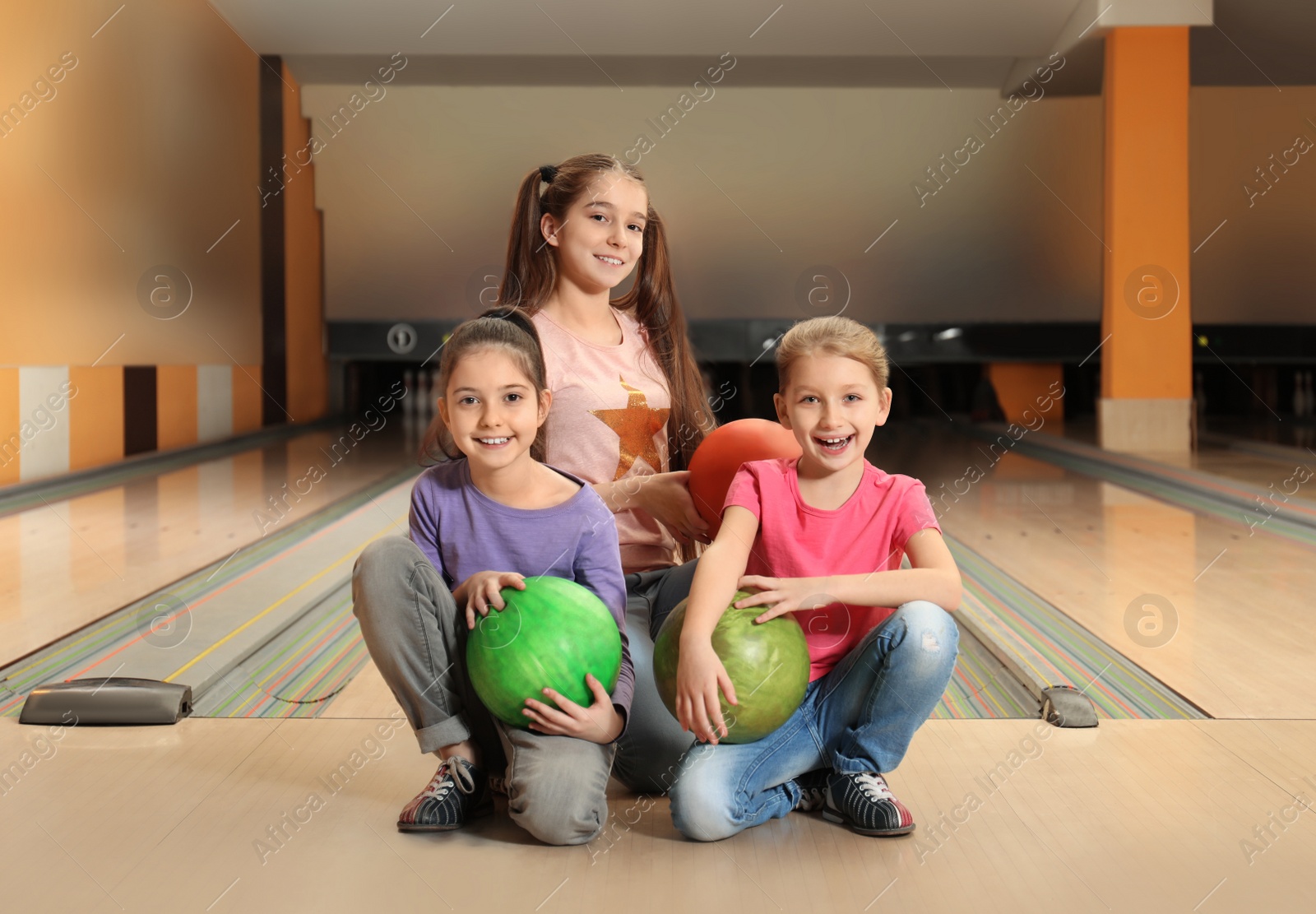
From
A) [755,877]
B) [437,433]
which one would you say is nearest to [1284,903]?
[755,877]

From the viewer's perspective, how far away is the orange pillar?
5.61 m

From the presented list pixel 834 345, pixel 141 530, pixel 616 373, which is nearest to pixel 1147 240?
pixel 141 530

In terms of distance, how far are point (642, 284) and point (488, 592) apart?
0.59 m

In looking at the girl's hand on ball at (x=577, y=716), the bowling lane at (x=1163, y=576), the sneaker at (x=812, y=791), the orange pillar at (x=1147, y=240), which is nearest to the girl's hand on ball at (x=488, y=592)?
the girl's hand on ball at (x=577, y=716)

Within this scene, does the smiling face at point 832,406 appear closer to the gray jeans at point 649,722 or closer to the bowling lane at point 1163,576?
the gray jeans at point 649,722

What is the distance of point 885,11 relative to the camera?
17.7ft

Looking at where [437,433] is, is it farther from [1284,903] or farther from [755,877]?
[1284,903]

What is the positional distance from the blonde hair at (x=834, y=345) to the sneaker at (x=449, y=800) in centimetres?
57

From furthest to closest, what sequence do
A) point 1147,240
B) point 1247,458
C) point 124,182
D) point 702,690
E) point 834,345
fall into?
point 1147,240 → point 1247,458 → point 124,182 → point 834,345 → point 702,690

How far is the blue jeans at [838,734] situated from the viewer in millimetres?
1241

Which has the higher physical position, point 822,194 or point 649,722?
point 822,194

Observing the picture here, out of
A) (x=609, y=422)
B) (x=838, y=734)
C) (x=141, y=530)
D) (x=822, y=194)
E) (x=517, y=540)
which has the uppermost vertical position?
(x=822, y=194)

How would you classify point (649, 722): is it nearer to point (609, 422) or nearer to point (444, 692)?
point (444, 692)

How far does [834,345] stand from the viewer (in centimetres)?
129
